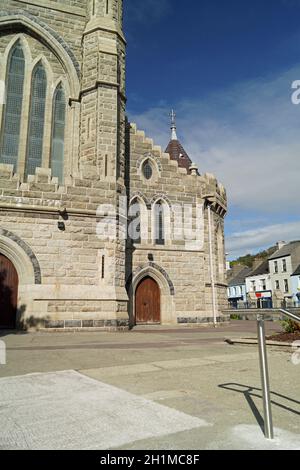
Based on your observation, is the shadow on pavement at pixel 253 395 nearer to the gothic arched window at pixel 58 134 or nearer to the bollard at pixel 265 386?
the bollard at pixel 265 386

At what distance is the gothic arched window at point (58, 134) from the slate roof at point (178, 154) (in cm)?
1019

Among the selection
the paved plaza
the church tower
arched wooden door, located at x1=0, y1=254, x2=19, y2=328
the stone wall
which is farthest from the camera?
the stone wall

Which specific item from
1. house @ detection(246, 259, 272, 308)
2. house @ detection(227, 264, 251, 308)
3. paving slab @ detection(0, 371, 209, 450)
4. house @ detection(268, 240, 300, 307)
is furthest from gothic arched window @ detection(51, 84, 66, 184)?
house @ detection(227, 264, 251, 308)

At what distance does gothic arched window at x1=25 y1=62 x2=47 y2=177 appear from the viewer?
1678 cm

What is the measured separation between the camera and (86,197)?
14742 mm

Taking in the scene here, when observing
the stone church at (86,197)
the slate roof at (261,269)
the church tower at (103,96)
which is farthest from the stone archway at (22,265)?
the slate roof at (261,269)

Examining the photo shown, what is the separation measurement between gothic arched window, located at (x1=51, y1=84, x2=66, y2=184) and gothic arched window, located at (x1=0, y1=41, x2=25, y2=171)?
1499mm

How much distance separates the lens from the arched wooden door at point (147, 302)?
17.0 metres

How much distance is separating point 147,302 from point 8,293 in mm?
6111

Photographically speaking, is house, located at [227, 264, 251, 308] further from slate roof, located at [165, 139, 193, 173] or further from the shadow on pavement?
the shadow on pavement

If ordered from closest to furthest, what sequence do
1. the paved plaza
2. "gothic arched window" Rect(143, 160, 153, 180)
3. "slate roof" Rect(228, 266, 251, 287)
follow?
the paved plaza
"gothic arched window" Rect(143, 160, 153, 180)
"slate roof" Rect(228, 266, 251, 287)

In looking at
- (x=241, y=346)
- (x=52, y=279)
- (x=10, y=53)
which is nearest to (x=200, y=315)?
(x=52, y=279)

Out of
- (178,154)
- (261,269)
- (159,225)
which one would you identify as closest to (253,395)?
(159,225)

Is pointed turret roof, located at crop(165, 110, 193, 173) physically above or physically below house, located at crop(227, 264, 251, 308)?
above
